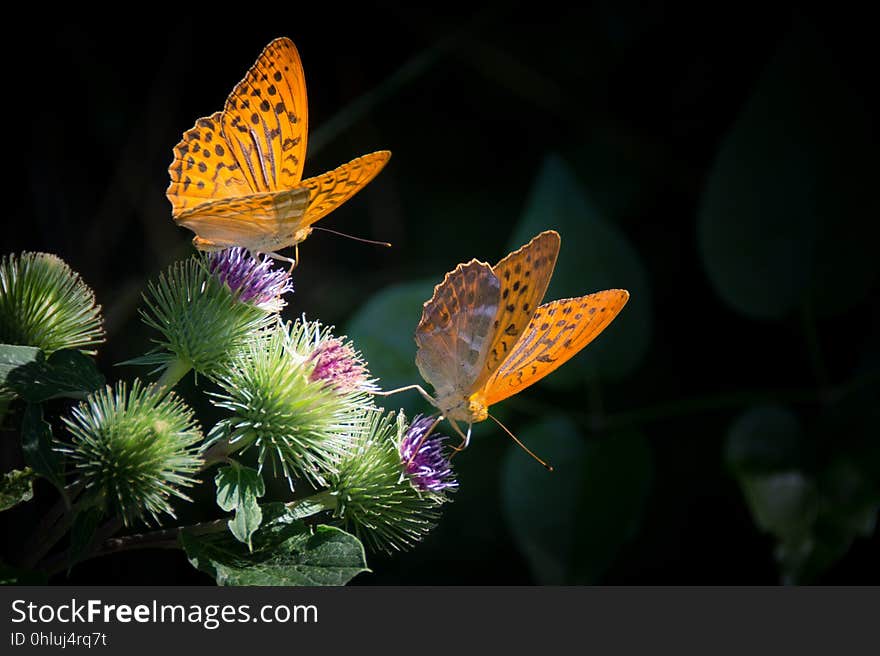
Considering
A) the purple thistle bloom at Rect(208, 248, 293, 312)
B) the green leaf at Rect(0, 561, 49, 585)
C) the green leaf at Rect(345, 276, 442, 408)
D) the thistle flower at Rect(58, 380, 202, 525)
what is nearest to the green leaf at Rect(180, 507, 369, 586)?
the thistle flower at Rect(58, 380, 202, 525)

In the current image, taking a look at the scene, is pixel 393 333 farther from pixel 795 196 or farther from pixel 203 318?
pixel 795 196

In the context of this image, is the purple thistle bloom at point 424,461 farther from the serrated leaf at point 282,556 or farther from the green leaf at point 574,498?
the green leaf at point 574,498

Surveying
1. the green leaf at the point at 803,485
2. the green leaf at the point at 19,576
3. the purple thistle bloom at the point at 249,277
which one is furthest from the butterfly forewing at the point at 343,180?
the green leaf at the point at 803,485

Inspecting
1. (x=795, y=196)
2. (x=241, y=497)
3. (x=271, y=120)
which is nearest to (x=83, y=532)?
(x=241, y=497)

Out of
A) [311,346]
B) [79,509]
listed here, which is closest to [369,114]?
[311,346]

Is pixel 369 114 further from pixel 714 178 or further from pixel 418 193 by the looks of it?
pixel 714 178
